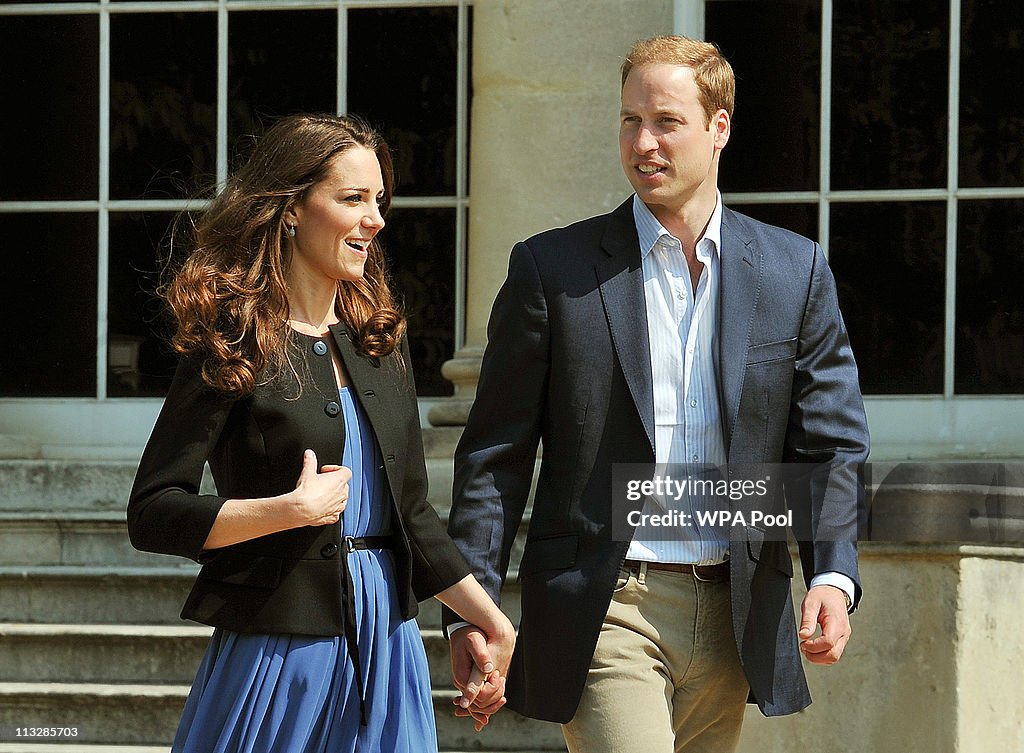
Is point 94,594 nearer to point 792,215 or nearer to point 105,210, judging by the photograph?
point 105,210

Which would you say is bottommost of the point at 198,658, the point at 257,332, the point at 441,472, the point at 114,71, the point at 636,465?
the point at 198,658

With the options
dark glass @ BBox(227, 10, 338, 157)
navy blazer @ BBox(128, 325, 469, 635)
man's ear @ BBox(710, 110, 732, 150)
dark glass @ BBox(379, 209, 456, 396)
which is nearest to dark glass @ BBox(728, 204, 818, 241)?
dark glass @ BBox(379, 209, 456, 396)

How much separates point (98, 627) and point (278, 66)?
8.41ft

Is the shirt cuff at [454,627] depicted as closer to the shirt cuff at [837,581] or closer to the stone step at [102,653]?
the shirt cuff at [837,581]

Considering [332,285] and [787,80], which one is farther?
[787,80]

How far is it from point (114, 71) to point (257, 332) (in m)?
4.39

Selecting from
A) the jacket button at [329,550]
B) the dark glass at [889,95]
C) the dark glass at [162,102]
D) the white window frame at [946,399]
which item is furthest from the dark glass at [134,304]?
the jacket button at [329,550]

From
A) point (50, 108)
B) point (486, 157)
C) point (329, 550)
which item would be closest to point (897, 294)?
point (486, 157)

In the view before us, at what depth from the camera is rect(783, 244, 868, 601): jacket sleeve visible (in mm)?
3240

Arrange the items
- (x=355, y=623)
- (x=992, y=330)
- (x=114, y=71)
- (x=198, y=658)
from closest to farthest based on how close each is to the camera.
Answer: (x=355, y=623)
(x=198, y=658)
(x=992, y=330)
(x=114, y=71)

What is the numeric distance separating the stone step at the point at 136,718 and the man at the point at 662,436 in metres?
Result: 2.29

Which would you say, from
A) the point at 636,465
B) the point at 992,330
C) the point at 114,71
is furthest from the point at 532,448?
the point at 114,71

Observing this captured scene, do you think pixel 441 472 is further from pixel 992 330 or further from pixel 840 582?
pixel 840 582

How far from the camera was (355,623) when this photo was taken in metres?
3.06
